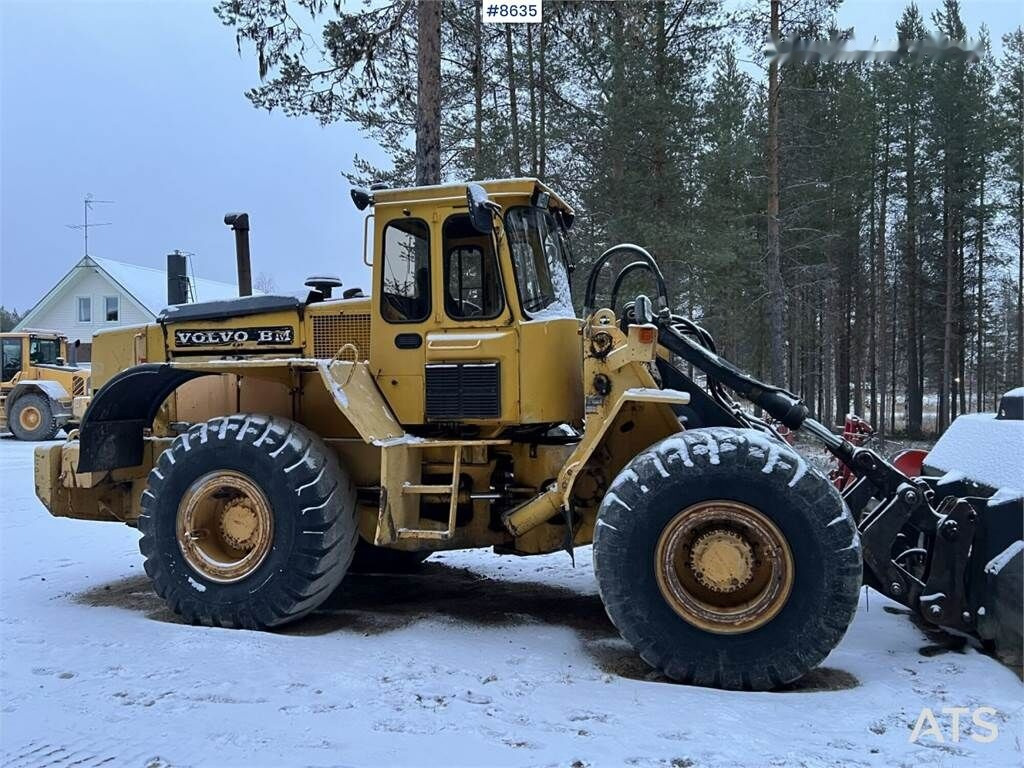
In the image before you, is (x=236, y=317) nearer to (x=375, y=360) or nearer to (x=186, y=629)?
(x=375, y=360)

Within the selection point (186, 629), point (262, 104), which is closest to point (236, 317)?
point (186, 629)

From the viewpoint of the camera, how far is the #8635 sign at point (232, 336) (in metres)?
5.61

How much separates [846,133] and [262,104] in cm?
1722

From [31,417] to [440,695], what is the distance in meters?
19.3

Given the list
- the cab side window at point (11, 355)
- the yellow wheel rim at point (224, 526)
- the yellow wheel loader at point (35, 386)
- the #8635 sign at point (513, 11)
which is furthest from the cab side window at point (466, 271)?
the cab side window at point (11, 355)

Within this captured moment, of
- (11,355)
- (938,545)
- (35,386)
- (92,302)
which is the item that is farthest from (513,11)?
(92,302)

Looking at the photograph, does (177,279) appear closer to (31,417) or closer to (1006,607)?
(1006,607)

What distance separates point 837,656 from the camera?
4.36 m

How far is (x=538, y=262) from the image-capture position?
17.6 feet

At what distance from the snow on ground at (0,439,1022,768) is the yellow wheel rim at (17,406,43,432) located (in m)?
16.0

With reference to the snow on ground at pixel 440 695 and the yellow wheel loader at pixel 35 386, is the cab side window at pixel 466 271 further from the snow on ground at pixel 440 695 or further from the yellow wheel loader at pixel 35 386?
the yellow wheel loader at pixel 35 386

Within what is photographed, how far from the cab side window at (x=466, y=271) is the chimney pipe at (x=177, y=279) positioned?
2951 millimetres

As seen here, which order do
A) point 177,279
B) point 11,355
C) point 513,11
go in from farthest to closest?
1. point 11,355
2. point 513,11
3. point 177,279

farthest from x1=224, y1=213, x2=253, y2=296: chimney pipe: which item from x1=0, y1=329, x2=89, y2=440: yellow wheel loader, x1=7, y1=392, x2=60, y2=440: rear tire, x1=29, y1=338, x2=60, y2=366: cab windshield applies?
x1=29, y1=338, x2=60, y2=366: cab windshield
